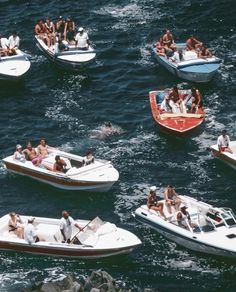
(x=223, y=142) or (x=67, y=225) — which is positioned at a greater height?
(x=223, y=142)

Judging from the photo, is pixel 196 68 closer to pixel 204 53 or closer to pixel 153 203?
pixel 204 53

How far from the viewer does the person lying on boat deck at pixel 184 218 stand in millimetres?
42531

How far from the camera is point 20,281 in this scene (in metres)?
40.9

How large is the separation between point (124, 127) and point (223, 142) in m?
7.74

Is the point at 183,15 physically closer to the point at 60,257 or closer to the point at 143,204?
the point at 143,204

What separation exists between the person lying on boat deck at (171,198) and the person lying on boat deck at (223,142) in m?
5.40

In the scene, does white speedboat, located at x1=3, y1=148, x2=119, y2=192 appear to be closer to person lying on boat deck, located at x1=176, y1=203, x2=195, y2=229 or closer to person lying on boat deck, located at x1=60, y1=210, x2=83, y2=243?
person lying on boat deck, located at x1=60, y1=210, x2=83, y2=243

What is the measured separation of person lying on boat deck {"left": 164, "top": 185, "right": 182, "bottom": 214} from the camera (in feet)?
144

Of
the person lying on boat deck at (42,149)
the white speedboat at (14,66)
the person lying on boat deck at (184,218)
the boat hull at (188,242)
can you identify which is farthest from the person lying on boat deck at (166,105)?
the person lying on boat deck at (184,218)

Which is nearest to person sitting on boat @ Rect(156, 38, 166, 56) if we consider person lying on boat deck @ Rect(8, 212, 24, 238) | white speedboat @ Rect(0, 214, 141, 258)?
white speedboat @ Rect(0, 214, 141, 258)

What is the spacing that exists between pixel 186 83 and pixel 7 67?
42.6 feet

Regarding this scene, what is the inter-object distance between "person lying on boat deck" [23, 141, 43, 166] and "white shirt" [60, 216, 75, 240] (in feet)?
22.9

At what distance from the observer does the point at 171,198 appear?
4456cm

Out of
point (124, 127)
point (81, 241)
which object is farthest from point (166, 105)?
point (81, 241)
